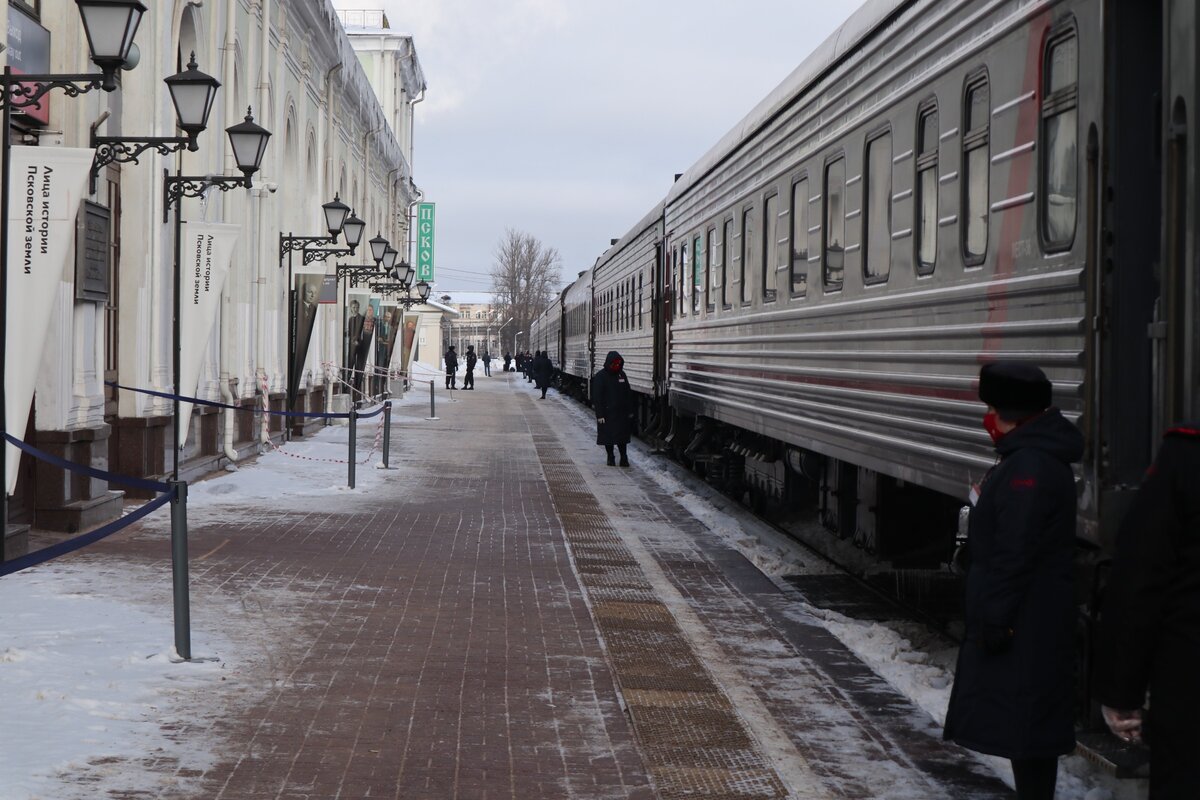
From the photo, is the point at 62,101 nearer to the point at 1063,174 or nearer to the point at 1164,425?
the point at 1063,174

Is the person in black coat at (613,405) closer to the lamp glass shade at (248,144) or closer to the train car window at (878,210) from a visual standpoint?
the lamp glass shade at (248,144)

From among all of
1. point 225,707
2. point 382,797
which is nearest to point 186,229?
point 225,707

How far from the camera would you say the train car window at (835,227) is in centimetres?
955

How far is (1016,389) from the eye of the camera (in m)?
4.36

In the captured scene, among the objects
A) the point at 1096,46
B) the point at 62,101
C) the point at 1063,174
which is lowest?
the point at 1063,174

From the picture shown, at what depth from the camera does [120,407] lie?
1383 centimetres

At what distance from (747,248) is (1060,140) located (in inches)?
276

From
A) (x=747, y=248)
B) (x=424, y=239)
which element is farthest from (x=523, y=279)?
(x=747, y=248)

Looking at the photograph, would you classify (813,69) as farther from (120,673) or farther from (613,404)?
(613,404)

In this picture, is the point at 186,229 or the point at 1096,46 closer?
the point at 1096,46

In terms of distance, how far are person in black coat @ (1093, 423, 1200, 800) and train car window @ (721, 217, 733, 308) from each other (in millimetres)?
10362

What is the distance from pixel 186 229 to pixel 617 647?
8321mm

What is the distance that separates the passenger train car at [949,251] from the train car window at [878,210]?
0.08 ft

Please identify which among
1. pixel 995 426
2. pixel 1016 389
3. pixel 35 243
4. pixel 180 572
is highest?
pixel 35 243
